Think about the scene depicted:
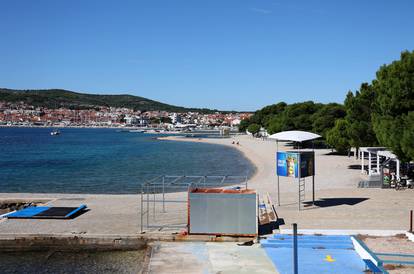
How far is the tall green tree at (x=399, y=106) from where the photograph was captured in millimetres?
21875

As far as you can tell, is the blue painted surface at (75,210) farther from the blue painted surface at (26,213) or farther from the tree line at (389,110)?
the tree line at (389,110)

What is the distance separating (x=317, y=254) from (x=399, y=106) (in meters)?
13.4

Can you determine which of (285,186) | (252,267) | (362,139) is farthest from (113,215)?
(362,139)

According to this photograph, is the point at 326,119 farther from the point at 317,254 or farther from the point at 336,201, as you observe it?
the point at 317,254

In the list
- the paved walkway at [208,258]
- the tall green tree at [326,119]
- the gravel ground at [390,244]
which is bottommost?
the paved walkway at [208,258]

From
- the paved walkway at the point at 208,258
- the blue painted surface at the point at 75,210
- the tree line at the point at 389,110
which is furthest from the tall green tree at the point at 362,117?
the paved walkway at the point at 208,258

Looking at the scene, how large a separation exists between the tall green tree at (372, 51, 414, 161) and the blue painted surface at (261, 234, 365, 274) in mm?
9415

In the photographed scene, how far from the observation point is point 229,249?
13648 millimetres

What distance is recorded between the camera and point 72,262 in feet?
45.3

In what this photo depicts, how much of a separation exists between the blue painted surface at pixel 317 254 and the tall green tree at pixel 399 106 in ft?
30.9

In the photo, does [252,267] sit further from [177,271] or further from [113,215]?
[113,215]

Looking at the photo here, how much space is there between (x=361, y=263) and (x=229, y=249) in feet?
12.6

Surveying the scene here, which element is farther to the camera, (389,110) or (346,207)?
(389,110)

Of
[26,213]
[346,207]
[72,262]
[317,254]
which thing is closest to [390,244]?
[317,254]
